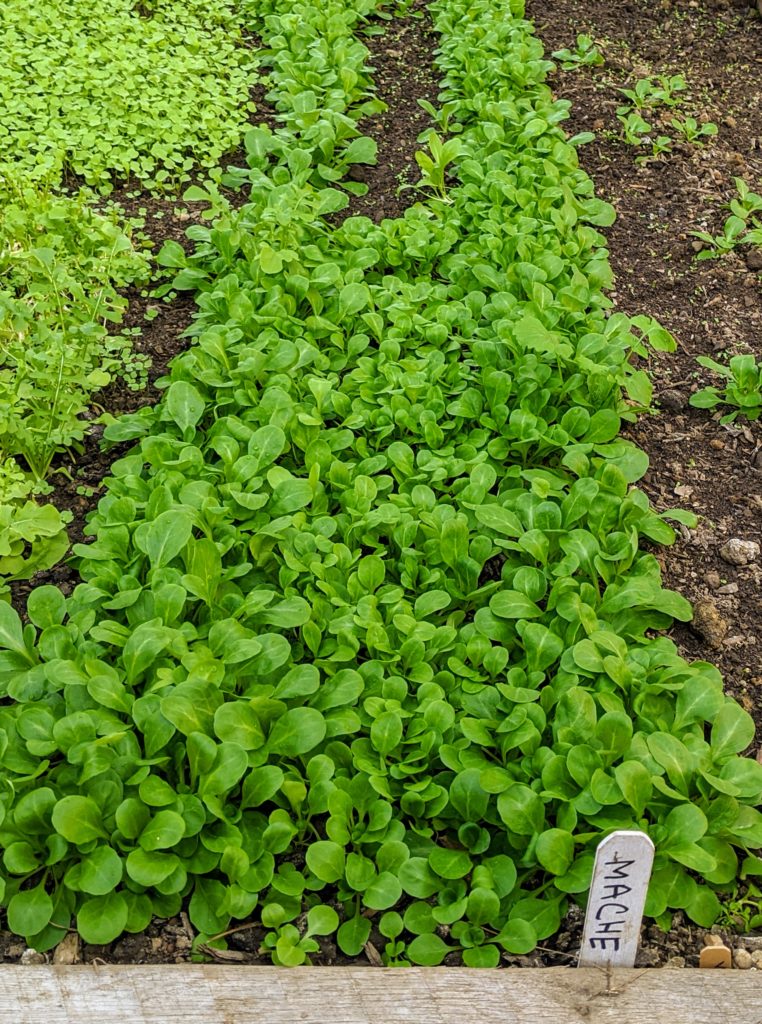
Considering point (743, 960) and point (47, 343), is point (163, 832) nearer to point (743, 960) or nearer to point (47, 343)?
point (743, 960)

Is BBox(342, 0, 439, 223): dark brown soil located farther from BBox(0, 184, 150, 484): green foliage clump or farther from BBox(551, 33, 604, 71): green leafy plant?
BBox(0, 184, 150, 484): green foliage clump

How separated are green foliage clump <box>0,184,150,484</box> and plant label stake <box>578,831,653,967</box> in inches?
88.2

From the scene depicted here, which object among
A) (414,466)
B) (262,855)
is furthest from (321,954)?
(414,466)

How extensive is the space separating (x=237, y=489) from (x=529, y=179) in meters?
2.22

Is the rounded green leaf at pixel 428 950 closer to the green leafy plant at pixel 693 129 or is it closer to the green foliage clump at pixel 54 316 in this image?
the green foliage clump at pixel 54 316

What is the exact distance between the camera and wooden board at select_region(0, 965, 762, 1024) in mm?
1879

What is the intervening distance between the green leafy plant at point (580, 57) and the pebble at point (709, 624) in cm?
373

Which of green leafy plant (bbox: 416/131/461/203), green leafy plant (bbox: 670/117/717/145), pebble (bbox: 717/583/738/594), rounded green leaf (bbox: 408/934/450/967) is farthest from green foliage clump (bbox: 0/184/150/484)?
green leafy plant (bbox: 670/117/717/145)

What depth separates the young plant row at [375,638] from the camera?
2.22 metres

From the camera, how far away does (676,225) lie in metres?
4.59

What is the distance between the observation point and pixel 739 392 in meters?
3.66

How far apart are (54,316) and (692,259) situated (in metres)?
2.68

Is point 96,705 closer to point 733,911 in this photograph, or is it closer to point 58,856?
point 58,856

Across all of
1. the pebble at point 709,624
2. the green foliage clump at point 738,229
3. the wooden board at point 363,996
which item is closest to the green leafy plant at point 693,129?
the green foliage clump at point 738,229
